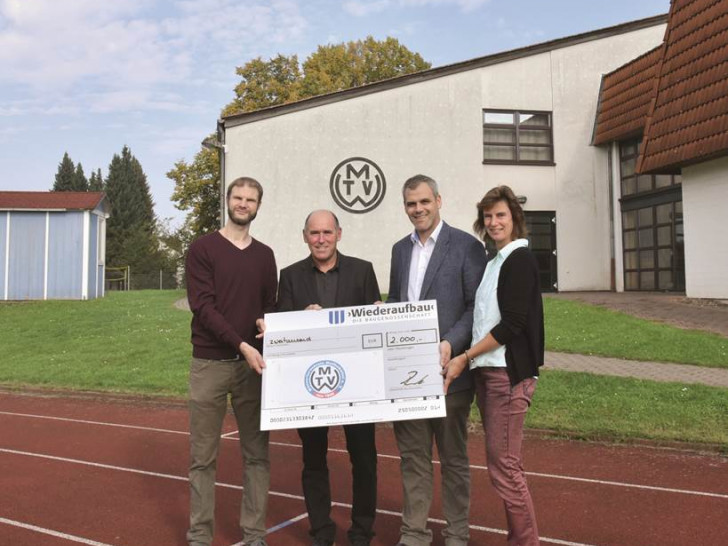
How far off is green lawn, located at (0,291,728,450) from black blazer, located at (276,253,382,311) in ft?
14.4

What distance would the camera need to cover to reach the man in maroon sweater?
401 centimetres

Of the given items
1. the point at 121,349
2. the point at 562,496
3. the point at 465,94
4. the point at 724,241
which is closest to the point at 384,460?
the point at 562,496

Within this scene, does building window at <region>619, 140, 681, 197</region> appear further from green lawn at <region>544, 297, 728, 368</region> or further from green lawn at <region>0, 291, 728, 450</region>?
green lawn at <region>544, 297, 728, 368</region>

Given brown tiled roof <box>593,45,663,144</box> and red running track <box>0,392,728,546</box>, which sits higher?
brown tiled roof <box>593,45,663,144</box>

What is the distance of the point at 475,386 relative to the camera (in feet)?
12.8

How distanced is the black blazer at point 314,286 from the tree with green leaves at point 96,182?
91.5 m

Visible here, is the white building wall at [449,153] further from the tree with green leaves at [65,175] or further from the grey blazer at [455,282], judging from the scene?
the tree with green leaves at [65,175]

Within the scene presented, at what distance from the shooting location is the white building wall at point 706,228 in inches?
636

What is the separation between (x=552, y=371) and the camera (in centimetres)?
999

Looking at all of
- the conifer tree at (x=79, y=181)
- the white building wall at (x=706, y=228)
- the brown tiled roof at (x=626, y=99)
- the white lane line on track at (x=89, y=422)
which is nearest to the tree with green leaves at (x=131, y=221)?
the conifer tree at (x=79, y=181)

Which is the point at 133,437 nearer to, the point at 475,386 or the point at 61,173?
the point at 475,386

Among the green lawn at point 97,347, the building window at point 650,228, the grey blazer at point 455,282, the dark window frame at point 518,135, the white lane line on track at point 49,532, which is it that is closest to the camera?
the grey blazer at point 455,282

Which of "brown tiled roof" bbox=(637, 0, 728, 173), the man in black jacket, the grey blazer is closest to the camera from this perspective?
the grey blazer

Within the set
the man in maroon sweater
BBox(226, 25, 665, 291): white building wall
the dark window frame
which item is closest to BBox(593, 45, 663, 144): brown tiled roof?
BBox(226, 25, 665, 291): white building wall
